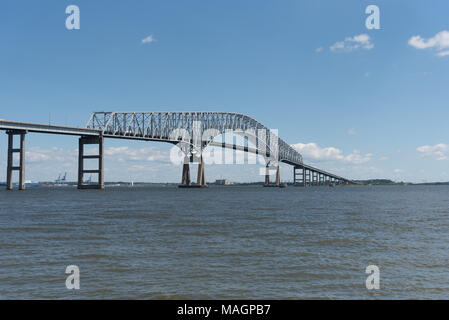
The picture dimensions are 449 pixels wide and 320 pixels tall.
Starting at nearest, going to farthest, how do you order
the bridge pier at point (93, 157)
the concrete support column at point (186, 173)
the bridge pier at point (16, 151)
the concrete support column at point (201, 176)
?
the bridge pier at point (16, 151), the bridge pier at point (93, 157), the concrete support column at point (201, 176), the concrete support column at point (186, 173)

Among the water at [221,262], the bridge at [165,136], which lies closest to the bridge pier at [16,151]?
the bridge at [165,136]

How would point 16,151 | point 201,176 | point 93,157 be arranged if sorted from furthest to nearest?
point 201,176
point 93,157
point 16,151

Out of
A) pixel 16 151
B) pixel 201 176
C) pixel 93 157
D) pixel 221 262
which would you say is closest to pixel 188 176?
pixel 201 176

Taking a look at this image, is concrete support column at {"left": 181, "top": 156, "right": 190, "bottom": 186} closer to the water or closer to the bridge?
the bridge

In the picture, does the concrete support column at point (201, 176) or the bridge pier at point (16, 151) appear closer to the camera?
the bridge pier at point (16, 151)

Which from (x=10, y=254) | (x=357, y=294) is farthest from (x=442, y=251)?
(x=10, y=254)

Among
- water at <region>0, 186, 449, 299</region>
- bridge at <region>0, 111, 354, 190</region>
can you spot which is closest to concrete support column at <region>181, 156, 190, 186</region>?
bridge at <region>0, 111, 354, 190</region>

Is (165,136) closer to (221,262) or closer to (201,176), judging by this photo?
(201,176)

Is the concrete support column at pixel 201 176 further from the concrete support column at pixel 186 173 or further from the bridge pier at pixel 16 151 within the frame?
the bridge pier at pixel 16 151

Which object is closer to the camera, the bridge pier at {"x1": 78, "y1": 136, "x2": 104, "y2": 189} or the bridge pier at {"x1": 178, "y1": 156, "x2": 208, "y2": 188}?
the bridge pier at {"x1": 78, "y1": 136, "x2": 104, "y2": 189}

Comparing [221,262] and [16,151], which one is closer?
[221,262]
